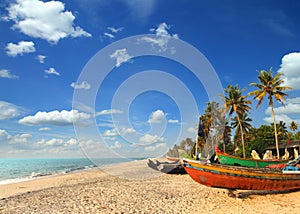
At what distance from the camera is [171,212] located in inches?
341

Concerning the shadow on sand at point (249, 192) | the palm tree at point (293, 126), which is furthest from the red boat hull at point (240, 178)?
the palm tree at point (293, 126)

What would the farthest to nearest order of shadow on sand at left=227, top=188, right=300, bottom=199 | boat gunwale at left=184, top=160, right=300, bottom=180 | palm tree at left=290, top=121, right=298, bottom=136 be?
palm tree at left=290, top=121, right=298, bottom=136 < shadow on sand at left=227, top=188, right=300, bottom=199 < boat gunwale at left=184, top=160, right=300, bottom=180

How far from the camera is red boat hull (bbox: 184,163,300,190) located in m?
10.9

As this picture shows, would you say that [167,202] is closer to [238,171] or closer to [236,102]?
[238,171]

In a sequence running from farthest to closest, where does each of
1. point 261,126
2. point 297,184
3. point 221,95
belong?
point 261,126
point 221,95
point 297,184

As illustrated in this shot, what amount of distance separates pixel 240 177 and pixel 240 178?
5cm

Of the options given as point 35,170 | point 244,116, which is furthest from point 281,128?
point 35,170

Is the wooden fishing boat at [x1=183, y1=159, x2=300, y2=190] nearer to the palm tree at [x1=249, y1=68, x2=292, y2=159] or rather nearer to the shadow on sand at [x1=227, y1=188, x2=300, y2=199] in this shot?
the shadow on sand at [x1=227, y1=188, x2=300, y2=199]

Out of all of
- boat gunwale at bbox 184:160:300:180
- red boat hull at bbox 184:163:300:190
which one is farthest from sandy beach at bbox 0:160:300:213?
boat gunwale at bbox 184:160:300:180

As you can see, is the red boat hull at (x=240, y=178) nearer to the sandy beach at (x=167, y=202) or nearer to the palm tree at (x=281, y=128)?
the sandy beach at (x=167, y=202)

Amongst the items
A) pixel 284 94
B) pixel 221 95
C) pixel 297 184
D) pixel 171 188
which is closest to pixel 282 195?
pixel 297 184

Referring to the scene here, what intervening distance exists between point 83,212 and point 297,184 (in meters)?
10.5

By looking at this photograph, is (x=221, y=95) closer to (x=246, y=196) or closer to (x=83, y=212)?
(x=246, y=196)

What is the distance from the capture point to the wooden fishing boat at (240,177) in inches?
428
